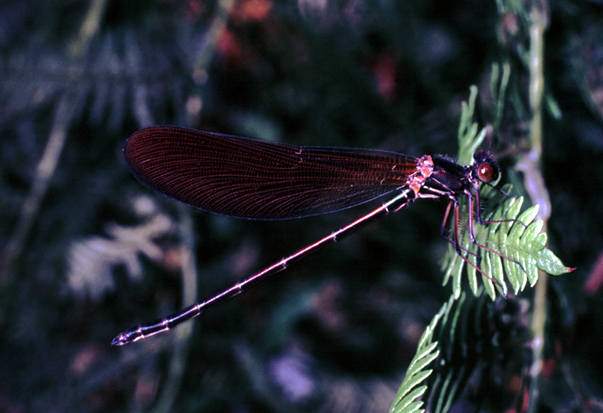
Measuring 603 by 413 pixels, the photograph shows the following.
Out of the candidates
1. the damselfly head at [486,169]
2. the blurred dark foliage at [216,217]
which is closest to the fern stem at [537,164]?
the damselfly head at [486,169]

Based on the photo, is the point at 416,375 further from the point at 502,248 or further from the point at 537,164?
the point at 537,164

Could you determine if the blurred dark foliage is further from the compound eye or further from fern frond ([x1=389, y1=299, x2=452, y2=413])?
fern frond ([x1=389, y1=299, x2=452, y2=413])

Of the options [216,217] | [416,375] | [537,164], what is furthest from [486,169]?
[216,217]

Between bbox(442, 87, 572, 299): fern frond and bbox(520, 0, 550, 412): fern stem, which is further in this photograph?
bbox(520, 0, 550, 412): fern stem

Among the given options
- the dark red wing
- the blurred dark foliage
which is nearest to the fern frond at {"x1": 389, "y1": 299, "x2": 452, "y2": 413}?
the dark red wing

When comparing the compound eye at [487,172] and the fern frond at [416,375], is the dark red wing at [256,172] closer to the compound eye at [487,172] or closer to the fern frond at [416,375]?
the compound eye at [487,172]

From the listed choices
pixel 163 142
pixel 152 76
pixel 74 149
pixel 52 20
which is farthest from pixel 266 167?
pixel 52 20

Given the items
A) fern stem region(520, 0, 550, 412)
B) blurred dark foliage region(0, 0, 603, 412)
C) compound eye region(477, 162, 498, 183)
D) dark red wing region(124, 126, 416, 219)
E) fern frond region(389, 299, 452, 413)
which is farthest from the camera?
blurred dark foliage region(0, 0, 603, 412)
